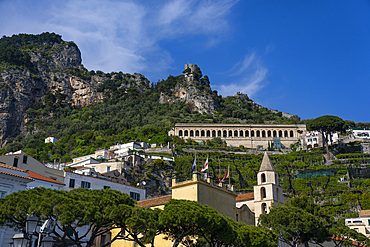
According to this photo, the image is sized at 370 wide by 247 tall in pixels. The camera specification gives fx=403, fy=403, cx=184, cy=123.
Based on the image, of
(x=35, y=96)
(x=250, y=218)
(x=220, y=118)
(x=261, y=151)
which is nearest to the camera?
(x=250, y=218)

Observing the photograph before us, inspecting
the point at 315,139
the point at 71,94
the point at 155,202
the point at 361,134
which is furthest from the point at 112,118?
the point at 155,202

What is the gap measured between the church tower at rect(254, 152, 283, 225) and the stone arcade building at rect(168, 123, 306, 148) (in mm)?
86293

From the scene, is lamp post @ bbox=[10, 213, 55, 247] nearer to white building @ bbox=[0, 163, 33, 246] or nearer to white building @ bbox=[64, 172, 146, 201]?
white building @ bbox=[0, 163, 33, 246]

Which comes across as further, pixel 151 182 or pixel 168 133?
pixel 168 133

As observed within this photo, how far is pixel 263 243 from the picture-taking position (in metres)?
37.7

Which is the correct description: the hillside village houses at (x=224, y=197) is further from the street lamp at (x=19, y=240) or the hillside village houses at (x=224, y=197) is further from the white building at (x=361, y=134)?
the white building at (x=361, y=134)

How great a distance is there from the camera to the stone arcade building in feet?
482

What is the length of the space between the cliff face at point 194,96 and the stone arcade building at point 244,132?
27.5 m

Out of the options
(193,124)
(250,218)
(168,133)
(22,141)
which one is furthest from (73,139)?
(250,218)

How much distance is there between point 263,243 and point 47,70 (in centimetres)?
17596

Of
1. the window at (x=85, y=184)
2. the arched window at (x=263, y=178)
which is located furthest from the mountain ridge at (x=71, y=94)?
the window at (x=85, y=184)

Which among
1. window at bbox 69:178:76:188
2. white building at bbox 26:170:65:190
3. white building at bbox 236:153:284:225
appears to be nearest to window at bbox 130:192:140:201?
window at bbox 69:178:76:188

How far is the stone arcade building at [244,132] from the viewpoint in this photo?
147m

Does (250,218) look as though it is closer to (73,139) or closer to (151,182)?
(151,182)
